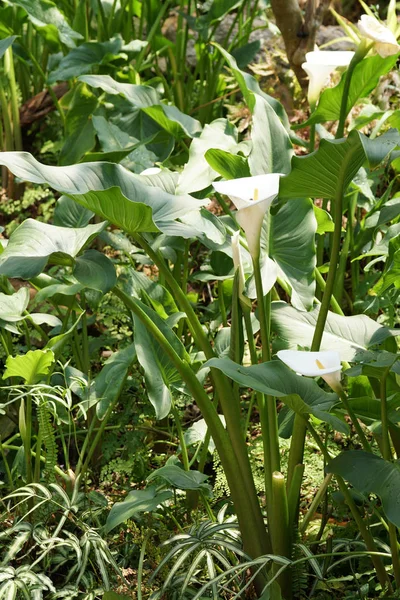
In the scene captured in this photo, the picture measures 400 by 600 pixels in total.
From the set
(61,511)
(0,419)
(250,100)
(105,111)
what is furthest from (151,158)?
(61,511)

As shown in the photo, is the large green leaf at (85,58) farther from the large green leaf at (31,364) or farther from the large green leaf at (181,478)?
the large green leaf at (181,478)

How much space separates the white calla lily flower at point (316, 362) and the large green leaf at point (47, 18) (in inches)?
62.2

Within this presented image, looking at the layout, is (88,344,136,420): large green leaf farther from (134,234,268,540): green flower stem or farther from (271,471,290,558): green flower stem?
(271,471,290,558): green flower stem

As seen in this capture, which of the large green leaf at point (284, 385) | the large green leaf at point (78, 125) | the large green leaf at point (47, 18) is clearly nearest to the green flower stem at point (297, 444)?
the large green leaf at point (284, 385)

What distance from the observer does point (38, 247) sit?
1093 mm

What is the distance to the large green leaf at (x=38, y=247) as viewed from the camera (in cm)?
104

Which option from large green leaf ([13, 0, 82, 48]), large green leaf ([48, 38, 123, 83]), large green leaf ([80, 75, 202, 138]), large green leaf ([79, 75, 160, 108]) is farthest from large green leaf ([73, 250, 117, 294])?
large green leaf ([13, 0, 82, 48])

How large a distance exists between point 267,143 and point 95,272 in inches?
15.7

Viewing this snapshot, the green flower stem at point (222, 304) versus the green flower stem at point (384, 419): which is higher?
the green flower stem at point (384, 419)

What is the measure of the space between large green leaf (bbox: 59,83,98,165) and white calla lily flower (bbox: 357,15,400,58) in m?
1.26

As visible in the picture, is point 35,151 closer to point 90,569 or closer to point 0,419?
point 0,419

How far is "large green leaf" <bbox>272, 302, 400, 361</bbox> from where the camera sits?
123cm

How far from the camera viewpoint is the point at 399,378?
48.0 inches

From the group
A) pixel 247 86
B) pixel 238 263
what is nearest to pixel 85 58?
pixel 247 86
